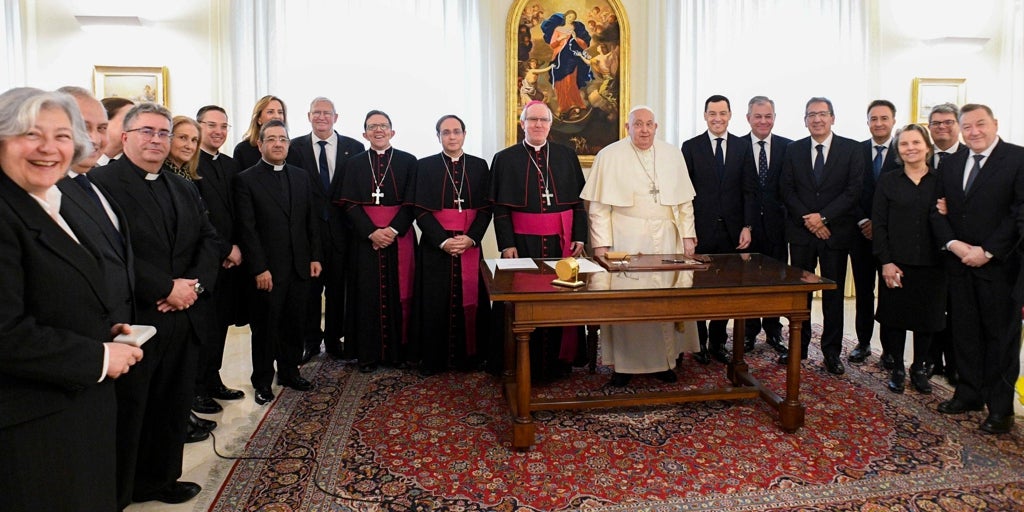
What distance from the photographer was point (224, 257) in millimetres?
4020

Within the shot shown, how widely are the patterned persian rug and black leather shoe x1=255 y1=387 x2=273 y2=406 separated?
0.43 ft

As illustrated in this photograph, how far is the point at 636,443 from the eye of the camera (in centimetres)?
359

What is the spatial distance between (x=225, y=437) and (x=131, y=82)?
4435 mm

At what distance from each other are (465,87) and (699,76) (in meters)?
2.48

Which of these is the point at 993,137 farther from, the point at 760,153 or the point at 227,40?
the point at 227,40

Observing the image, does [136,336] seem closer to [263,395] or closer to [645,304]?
[645,304]

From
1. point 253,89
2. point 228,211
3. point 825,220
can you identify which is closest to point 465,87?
point 253,89

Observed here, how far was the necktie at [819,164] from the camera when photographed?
479 centimetres

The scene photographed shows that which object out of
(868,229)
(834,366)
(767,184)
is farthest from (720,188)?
(834,366)

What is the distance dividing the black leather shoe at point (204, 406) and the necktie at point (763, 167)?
4084 millimetres

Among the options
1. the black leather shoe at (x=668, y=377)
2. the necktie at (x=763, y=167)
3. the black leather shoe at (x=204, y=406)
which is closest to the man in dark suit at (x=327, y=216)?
the black leather shoe at (x=204, y=406)

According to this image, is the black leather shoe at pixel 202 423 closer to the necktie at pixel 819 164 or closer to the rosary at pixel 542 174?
the rosary at pixel 542 174

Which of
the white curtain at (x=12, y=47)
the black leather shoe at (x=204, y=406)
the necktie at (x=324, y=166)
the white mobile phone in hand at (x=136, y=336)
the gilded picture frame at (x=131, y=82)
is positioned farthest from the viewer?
the gilded picture frame at (x=131, y=82)

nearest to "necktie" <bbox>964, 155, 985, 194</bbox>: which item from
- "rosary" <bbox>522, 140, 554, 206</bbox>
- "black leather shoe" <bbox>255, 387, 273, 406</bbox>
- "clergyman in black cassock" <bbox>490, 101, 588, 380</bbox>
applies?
"clergyman in black cassock" <bbox>490, 101, 588, 380</bbox>
